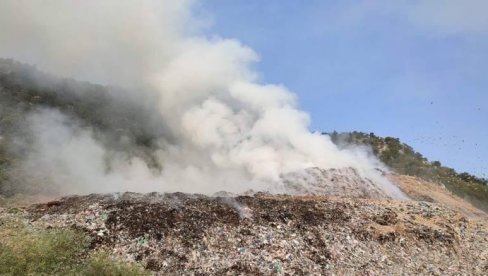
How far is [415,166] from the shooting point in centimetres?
4497

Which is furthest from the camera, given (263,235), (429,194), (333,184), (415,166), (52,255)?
(415,166)

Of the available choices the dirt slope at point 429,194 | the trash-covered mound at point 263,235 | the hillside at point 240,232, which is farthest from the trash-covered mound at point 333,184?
the trash-covered mound at point 263,235

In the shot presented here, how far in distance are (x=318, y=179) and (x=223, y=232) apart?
916cm

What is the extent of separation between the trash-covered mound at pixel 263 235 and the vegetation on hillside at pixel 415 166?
19.4m

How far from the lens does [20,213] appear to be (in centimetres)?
1758

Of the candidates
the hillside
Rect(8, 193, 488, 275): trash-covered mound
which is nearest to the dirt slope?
the hillside

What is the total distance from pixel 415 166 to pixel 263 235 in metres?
31.2

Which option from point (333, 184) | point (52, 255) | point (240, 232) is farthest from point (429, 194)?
point (52, 255)

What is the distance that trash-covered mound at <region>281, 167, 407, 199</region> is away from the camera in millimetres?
24656

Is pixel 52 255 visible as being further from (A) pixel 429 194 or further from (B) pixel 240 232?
(A) pixel 429 194

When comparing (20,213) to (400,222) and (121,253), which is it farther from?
(400,222)

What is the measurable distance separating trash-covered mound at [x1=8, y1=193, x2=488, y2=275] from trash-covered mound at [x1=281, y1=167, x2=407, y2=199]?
3.26 meters

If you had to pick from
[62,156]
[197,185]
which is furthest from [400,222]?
[62,156]

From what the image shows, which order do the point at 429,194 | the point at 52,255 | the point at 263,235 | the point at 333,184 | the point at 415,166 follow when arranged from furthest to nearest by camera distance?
the point at 415,166 → the point at 429,194 → the point at 333,184 → the point at 263,235 → the point at 52,255
